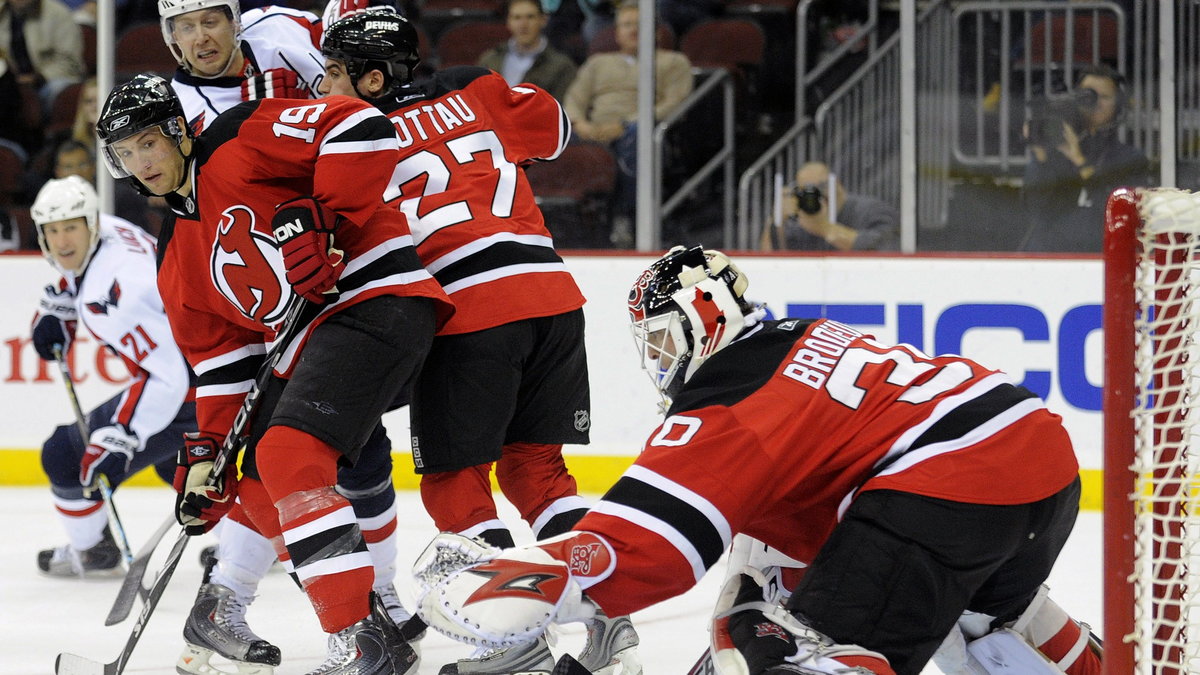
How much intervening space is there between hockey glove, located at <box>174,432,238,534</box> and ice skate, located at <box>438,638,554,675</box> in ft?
1.68

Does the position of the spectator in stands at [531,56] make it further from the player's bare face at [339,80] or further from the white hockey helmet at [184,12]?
the player's bare face at [339,80]

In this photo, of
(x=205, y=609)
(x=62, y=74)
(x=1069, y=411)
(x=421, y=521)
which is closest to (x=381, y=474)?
(x=205, y=609)

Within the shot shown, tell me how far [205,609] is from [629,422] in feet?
7.62

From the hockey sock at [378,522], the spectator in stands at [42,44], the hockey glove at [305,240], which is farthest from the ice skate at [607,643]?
the spectator in stands at [42,44]

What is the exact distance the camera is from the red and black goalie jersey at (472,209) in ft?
8.64

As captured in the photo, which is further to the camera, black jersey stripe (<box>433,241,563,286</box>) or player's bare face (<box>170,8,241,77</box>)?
player's bare face (<box>170,8,241,77</box>)

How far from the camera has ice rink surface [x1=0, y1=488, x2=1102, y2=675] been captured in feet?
9.57

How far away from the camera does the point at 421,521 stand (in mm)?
4426

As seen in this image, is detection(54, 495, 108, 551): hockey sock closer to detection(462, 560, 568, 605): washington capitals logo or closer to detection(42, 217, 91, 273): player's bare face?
detection(42, 217, 91, 273): player's bare face

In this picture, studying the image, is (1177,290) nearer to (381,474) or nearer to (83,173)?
(381,474)

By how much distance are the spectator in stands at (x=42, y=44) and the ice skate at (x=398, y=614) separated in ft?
12.0

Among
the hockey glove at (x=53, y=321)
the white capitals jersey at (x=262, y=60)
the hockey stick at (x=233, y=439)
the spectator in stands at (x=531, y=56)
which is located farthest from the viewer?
the spectator in stands at (x=531, y=56)

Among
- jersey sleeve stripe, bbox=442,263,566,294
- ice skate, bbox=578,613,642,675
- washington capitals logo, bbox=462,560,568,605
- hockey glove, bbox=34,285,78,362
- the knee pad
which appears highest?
jersey sleeve stripe, bbox=442,263,566,294

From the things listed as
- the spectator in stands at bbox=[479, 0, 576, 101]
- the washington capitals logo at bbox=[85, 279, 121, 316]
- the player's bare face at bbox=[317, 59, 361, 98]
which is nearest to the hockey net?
the player's bare face at bbox=[317, 59, 361, 98]
